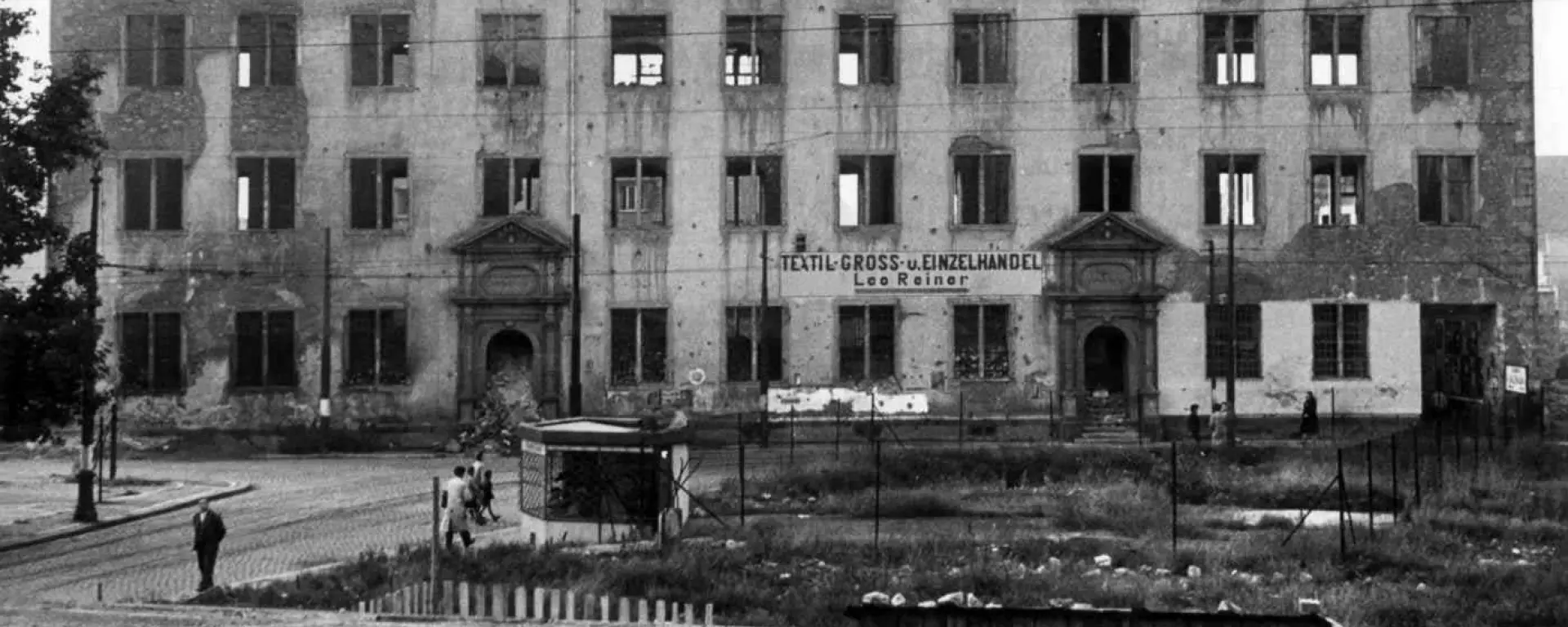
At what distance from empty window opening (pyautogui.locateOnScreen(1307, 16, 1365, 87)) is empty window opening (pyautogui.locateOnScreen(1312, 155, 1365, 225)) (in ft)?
6.77

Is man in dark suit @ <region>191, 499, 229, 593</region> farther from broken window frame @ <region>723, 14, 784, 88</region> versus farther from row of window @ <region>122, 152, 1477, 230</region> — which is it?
broken window frame @ <region>723, 14, 784, 88</region>

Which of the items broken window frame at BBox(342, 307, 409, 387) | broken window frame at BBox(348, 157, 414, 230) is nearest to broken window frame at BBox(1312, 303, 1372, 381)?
broken window frame at BBox(342, 307, 409, 387)

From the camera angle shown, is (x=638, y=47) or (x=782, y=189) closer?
(x=782, y=189)

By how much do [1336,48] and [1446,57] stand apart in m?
2.71

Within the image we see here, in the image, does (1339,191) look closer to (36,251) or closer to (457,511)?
(457,511)

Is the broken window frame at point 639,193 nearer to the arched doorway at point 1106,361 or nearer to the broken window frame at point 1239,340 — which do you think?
the arched doorway at point 1106,361

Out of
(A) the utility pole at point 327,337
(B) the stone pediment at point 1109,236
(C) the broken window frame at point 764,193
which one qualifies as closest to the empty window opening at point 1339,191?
(B) the stone pediment at point 1109,236

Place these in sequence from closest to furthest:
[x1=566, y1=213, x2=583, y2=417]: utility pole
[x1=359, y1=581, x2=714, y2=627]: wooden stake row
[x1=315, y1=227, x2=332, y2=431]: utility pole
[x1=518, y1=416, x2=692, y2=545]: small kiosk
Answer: [x1=359, y1=581, x2=714, y2=627]: wooden stake row < [x1=518, y1=416, x2=692, y2=545]: small kiosk < [x1=566, y1=213, x2=583, y2=417]: utility pole < [x1=315, y1=227, x2=332, y2=431]: utility pole

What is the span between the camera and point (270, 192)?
44688 millimetres

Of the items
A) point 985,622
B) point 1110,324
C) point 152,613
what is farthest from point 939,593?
point 1110,324

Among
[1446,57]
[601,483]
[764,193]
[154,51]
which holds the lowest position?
[601,483]

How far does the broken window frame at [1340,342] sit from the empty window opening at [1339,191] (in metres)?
2.16

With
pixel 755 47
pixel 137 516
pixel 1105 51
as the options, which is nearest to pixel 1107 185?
pixel 1105 51

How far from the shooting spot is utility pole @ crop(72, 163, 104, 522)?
27531mm
